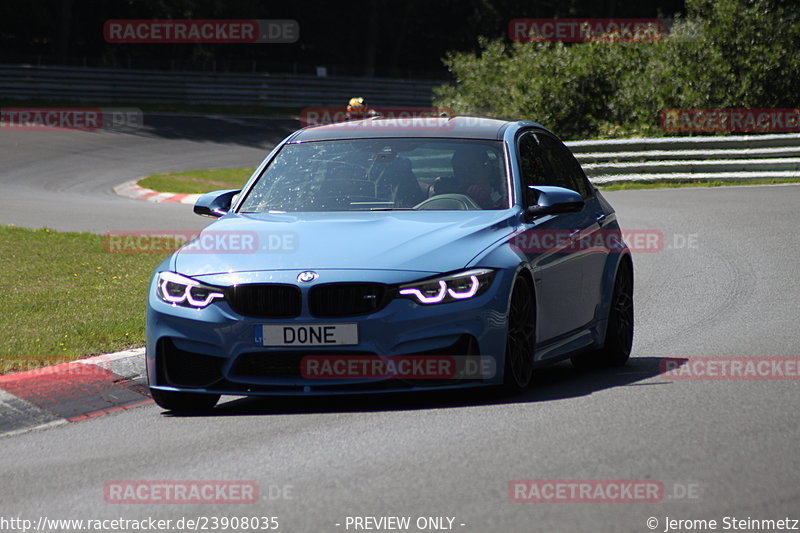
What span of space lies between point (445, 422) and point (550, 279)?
1413mm

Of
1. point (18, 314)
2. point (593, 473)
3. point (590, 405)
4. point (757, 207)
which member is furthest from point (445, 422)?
point (757, 207)

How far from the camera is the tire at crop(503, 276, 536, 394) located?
6.91 metres

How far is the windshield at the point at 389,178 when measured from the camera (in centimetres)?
784

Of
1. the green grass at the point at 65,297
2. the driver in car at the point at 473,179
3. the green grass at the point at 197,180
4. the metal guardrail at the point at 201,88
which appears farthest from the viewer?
the metal guardrail at the point at 201,88

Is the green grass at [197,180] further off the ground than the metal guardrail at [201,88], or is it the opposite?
the green grass at [197,180]

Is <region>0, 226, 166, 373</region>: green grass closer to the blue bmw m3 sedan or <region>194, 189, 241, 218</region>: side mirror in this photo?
<region>194, 189, 241, 218</region>: side mirror

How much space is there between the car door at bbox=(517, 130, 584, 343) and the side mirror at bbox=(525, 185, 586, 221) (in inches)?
3.4

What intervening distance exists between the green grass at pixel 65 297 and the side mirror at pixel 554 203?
297 centimetres

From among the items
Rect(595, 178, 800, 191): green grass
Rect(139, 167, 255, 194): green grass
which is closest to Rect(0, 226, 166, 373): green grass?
Rect(139, 167, 255, 194): green grass

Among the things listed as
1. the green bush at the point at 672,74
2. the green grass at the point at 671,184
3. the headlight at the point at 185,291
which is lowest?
the green grass at the point at 671,184

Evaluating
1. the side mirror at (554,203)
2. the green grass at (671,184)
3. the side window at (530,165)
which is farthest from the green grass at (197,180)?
the side mirror at (554,203)

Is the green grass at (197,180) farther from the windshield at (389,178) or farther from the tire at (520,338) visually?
the tire at (520,338)

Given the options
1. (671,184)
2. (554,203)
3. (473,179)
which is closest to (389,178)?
(473,179)

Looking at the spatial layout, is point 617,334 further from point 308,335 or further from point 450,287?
point 308,335
